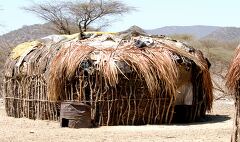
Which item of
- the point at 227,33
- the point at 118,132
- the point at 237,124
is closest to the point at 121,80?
the point at 118,132

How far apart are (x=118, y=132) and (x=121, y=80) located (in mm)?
1497

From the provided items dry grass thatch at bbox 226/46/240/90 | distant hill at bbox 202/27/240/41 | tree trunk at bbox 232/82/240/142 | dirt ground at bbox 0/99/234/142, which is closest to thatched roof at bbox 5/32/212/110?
dirt ground at bbox 0/99/234/142

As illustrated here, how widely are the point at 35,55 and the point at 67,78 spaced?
6.01ft

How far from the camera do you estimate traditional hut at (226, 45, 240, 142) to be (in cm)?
864

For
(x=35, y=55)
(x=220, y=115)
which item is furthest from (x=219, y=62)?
(x=35, y=55)

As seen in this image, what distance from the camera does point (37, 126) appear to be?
13.5 metres

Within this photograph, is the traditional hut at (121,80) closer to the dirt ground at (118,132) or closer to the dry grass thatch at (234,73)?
the dirt ground at (118,132)

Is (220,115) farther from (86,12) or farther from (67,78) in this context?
(86,12)

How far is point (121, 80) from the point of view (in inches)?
529

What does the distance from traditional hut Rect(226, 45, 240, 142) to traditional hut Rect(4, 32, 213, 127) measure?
4339 millimetres

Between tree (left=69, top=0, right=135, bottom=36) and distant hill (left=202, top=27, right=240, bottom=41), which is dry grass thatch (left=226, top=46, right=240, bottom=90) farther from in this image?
distant hill (left=202, top=27, right=240, bottom=41)

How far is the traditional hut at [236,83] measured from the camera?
28.3 ft

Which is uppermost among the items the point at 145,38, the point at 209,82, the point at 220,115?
the point at 145,38

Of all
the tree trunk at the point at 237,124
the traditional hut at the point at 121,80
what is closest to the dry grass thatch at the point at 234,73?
the tree trunk at the point at 237,124
